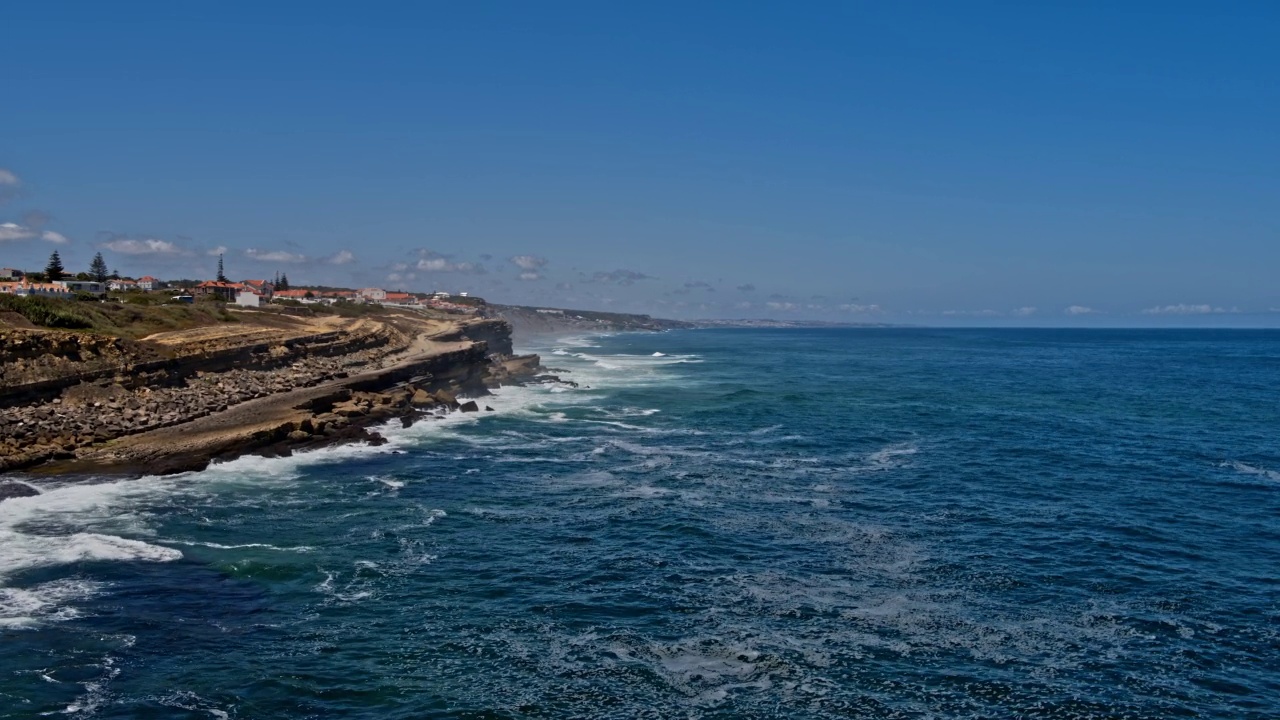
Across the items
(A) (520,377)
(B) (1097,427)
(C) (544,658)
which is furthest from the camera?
(A) (520,377)

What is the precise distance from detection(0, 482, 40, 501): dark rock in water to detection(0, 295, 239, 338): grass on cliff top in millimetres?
31082

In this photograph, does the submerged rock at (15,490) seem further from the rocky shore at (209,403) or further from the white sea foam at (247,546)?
the white sea foam at (247,546)

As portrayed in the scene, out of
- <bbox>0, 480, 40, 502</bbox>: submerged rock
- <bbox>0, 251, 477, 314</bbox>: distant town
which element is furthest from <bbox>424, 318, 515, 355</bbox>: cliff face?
<bbox>0, 480, 40, 502</bbox>: submerged rock

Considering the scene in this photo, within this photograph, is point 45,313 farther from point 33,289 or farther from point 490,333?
point 490,333

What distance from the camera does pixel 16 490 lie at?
3331 centimetres

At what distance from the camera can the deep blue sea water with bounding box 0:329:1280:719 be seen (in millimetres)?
18953

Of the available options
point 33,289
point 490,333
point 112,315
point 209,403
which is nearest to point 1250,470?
point 209,403

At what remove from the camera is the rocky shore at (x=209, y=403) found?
3972 centimetres

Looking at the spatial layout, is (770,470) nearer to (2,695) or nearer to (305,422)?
(305,422)

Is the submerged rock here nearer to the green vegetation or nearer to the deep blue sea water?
the deep blue sea water

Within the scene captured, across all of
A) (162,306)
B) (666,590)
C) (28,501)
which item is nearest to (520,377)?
(162,306)

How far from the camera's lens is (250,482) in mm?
38125

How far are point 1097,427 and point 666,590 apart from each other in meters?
44.3

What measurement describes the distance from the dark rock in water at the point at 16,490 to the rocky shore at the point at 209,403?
77mm
